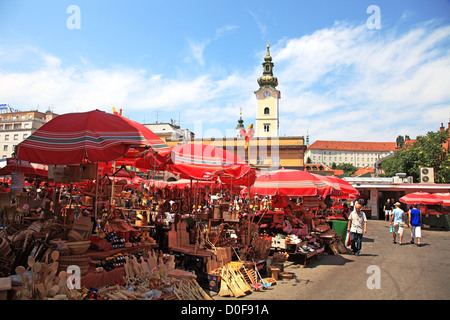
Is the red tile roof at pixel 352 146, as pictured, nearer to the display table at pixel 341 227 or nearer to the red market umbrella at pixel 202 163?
the display table at pixel 341 227

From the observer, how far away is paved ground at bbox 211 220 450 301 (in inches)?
220

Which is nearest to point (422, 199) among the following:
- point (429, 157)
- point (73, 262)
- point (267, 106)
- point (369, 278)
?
point (369, 278)

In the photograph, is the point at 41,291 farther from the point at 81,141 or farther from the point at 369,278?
the point at 369,278

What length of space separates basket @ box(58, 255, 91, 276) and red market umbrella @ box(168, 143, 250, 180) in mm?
2682

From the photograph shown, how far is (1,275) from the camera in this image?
13.2 feet

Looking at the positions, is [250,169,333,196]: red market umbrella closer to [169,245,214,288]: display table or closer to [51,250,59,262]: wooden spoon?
[169,245,214,288]: display table

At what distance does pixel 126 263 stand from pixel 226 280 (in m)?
1.91

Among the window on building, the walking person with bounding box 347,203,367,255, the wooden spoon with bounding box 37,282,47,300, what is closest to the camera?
the wooden spoon with bounding box 37,282,47,300

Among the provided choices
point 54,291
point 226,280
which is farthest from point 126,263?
point 226,280

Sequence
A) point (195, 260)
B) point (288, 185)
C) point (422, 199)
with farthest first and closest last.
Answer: point (422, 199), point (288, 185), point (195, 260)

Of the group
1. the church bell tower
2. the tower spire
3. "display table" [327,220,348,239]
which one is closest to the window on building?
the church bell tower

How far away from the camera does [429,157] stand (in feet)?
121

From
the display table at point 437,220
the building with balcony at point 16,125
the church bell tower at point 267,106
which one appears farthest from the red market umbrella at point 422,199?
the building with balcony at point 16,125

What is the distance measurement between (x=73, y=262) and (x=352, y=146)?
131 meters
